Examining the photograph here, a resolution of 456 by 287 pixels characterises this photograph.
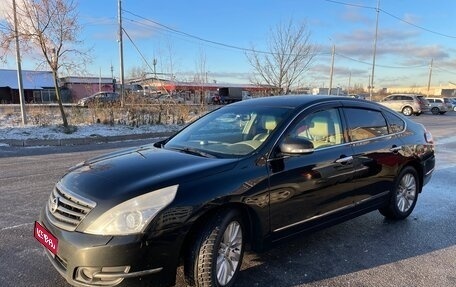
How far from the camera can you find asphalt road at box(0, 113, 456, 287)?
3551 mm

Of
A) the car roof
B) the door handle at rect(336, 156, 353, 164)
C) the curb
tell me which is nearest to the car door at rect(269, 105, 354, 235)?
the door handle at rect(336, 156, 353, 164)

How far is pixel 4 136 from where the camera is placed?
13500 mm

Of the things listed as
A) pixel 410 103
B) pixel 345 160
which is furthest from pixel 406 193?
pixel 410 103

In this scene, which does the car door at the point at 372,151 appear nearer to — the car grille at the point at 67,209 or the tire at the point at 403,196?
the tire at the point at 403,196

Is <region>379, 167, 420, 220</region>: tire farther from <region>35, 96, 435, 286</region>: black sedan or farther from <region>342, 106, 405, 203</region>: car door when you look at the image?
<region>342, 106, 405, 203</region>: car door

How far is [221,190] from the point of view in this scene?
3.10 meters

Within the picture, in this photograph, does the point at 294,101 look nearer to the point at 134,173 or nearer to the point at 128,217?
the point at 134,173

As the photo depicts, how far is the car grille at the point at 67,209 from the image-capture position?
287cm

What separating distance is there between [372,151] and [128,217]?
9.76ft

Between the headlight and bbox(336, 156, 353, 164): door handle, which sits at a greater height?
bbox(336, 156, 353, 164): door handle

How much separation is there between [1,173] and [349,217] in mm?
6917

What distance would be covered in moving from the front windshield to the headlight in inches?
36.3

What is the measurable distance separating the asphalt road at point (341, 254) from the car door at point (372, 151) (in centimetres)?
53

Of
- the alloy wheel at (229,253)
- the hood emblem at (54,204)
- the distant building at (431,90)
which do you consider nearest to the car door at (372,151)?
the alloy wheel at (229,253)
